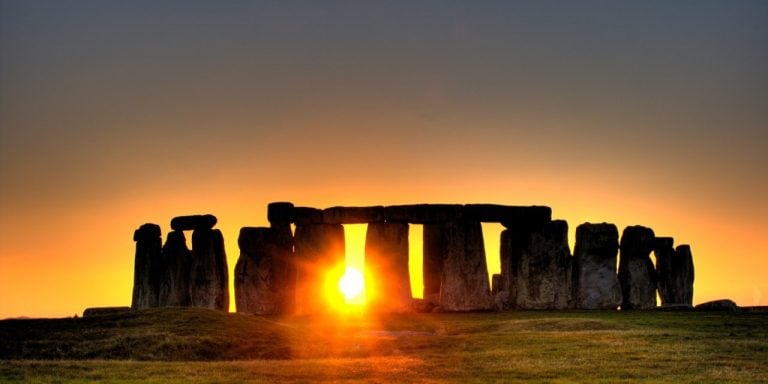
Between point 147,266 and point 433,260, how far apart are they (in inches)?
482

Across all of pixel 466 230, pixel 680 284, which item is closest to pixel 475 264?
pixel 466 230

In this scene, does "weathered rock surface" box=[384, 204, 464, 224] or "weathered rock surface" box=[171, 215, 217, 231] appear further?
"weathered rock surface" box=[171, 215, 217, 231]

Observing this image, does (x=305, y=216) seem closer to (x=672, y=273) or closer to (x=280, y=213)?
(x=280, y=213)

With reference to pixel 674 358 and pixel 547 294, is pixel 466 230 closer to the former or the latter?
pixel 547 294

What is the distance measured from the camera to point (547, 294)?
4669 cm

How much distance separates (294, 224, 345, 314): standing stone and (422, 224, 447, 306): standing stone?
154 inches

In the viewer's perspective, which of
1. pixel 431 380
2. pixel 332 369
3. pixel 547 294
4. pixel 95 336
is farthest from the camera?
pixel 547 294

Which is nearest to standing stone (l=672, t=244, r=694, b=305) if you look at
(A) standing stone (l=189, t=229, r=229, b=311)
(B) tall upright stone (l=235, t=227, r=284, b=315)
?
(B) tall upright stone (l=235, t=227, r=284, b=315)

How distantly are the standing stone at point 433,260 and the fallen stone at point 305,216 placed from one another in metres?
4.51

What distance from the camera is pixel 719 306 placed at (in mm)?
44750

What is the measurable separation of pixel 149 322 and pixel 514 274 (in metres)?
18.8

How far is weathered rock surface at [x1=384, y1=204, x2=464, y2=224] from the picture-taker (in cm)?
4750

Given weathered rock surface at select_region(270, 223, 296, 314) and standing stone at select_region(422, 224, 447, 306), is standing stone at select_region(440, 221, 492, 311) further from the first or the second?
weathered rock surface at select_region(270, 223, 296, 314)

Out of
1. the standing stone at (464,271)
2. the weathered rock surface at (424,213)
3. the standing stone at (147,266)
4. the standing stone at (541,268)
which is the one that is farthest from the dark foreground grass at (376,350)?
the standing stone at (147,266)
